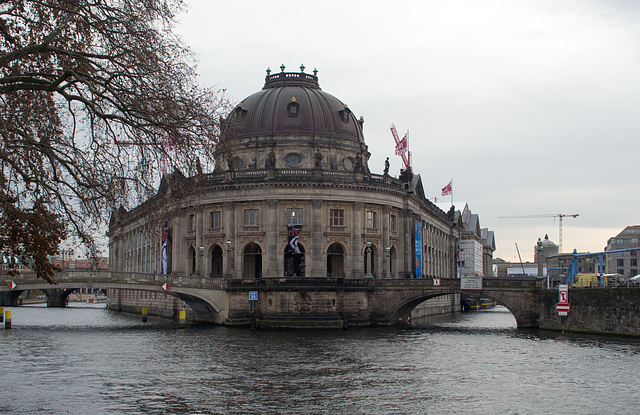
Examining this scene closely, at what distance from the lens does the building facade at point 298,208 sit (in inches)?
3187

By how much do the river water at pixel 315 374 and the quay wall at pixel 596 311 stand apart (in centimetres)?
237

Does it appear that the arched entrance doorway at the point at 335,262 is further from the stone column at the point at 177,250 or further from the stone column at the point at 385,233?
the stone column at the point at 177,250

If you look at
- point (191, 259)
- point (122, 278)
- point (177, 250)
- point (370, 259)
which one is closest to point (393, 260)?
point (370, 259)

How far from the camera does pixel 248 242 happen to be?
8231 cm

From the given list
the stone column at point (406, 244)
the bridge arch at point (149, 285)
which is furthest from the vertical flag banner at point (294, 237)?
the stone column at point (406, 244)

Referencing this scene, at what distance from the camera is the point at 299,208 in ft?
267

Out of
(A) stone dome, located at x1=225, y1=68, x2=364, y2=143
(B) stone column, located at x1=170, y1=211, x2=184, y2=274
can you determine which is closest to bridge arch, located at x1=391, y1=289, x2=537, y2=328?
(A) stone dome, located at x1=225, y1=68, x2=364, y2=143

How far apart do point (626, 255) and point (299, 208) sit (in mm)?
132850

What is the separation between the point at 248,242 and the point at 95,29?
197ft

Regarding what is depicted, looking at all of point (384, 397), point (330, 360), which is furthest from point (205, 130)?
point (330, 360)

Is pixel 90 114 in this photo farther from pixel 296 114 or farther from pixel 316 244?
pixel 296 114

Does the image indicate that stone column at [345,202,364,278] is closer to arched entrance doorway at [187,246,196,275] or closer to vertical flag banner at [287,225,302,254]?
vertical flag banner at [287,225,302,254]

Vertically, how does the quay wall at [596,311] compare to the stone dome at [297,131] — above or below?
below

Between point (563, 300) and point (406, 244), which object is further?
point (406, 244)
